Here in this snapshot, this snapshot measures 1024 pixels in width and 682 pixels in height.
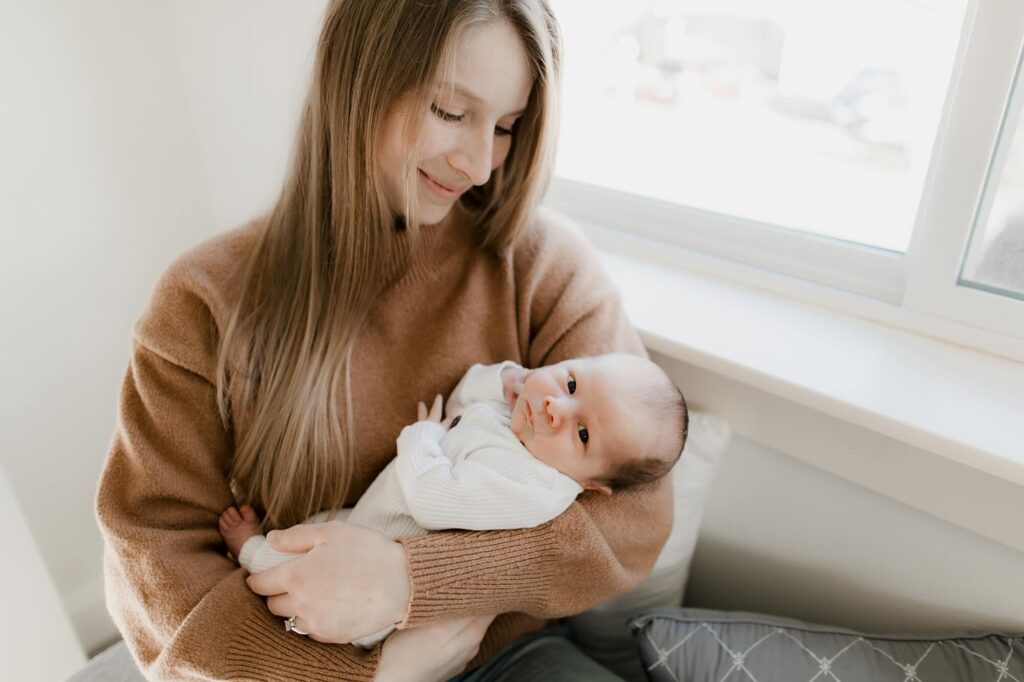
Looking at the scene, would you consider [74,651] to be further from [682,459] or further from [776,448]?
[776,448]

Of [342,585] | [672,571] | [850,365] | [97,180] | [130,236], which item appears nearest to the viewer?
[342,585]

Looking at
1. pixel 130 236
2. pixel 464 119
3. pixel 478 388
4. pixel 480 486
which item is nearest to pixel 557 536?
pixel 480 486

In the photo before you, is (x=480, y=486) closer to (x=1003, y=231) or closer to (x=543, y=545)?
(x=543, y=545)

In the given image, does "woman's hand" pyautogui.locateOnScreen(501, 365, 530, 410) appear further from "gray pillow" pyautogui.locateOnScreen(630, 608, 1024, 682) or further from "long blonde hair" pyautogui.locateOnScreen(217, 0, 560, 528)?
"gray pillow" pyautogui.locateOnScreen(630, 608, 1024, 682)

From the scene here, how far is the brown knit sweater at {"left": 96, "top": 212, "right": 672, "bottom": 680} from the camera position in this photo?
35.6 inches

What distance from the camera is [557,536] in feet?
3.11

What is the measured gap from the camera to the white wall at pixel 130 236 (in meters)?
1.21

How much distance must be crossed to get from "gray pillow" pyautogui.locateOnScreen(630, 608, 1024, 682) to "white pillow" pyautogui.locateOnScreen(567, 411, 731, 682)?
0.12 m

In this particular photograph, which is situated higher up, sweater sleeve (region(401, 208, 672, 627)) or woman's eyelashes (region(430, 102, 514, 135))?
woman's eyelashes (region(430, 102, 514, 135))

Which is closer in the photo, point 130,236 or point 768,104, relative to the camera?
point 768,104

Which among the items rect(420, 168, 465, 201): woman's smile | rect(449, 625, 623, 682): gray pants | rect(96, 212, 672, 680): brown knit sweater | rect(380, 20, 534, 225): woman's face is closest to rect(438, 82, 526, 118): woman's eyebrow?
rect(380, 20, 534, 225): woman's face

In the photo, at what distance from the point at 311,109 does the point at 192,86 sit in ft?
3.17

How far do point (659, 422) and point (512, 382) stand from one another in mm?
222

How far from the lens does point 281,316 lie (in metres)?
1.03
